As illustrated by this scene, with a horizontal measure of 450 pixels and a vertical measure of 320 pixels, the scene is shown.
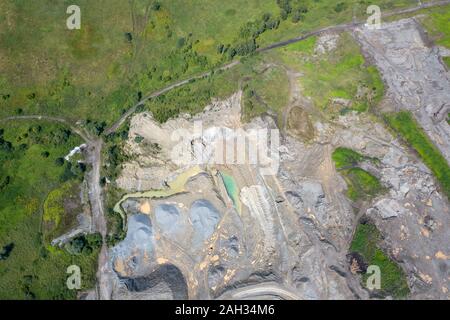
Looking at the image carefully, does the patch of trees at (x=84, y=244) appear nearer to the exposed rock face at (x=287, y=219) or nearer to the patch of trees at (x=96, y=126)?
the exposed rock face at (x=287, y=219)

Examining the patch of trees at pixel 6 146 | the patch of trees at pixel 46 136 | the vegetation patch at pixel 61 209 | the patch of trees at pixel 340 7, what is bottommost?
the vegetation patch at pixel 61 209

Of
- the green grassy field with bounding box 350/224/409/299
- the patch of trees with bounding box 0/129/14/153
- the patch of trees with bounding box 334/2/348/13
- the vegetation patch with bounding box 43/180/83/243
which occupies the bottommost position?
the green grassy field with bounding box 350/224/409/299

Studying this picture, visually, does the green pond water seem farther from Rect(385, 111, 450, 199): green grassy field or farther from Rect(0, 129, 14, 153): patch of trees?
Rect(0, 129, 14, 153): patch of trees

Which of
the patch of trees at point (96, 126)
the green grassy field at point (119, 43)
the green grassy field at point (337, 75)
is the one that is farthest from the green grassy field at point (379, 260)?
the patch of trees at point (96, 126)

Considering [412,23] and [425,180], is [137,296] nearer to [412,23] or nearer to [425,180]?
[425,180]

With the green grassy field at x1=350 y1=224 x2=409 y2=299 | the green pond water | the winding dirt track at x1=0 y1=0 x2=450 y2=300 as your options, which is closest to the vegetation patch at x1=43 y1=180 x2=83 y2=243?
the winding dirt track at x1=0 y1=0 x2=450 y2=300

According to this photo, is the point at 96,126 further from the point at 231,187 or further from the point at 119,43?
the point at 231,187

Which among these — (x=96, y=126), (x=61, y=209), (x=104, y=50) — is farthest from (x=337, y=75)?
(x=61, y=209)
